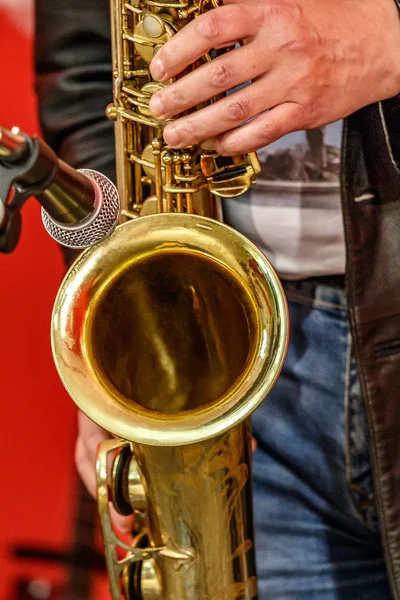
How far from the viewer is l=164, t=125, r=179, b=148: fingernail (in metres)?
0.86

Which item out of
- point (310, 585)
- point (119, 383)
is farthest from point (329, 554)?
point (119, 383)

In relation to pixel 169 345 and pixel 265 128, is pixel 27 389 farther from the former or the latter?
pixel 265 128

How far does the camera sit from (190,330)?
1060 mm

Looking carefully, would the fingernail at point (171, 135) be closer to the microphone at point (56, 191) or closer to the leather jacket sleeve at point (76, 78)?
the microphone at point (56, 191)

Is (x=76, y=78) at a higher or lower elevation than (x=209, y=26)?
higher

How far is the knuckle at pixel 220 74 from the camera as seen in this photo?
2.67 feet

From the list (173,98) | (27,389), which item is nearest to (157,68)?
(173,98)

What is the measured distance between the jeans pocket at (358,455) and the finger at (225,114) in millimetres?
517

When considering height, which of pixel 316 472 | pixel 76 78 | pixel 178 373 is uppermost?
pixel 76 78

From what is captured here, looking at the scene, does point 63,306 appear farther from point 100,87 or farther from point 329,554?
point 329,554

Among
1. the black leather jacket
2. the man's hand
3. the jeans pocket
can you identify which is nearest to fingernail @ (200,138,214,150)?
the man's hand

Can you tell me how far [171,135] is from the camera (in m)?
0.86

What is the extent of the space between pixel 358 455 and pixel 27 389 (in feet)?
2.54

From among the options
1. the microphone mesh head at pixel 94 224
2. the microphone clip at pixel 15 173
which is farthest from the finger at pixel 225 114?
the microphone clip at pixel 15 173
